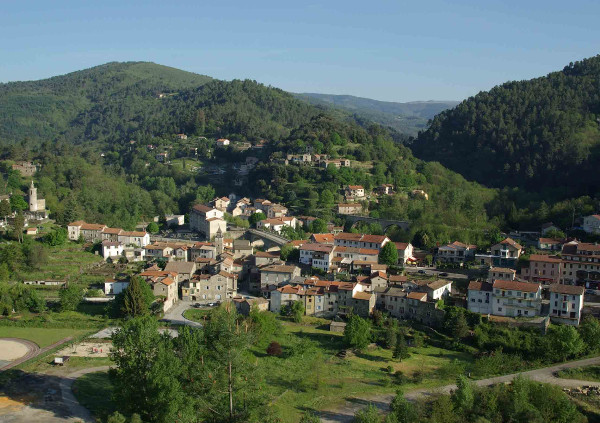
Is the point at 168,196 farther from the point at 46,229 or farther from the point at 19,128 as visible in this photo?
the point at 19,128

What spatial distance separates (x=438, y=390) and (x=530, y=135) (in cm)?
4616

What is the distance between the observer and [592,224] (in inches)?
1490

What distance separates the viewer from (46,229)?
3966 cm

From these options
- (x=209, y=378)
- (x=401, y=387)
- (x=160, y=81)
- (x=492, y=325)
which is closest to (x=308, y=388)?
(x=401, y=387)

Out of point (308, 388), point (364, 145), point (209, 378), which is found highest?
point (364, 145)

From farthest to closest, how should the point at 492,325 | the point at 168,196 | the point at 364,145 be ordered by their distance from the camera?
the point at 364,145, the point at 168,196, the point at 492,325

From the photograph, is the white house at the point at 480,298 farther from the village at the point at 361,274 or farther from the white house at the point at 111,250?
the white house at the point at 111,250

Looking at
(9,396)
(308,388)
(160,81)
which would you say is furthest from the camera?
(160,81)

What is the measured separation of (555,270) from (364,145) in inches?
1335

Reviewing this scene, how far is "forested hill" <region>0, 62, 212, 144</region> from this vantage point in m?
114

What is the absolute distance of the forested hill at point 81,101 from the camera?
114 m

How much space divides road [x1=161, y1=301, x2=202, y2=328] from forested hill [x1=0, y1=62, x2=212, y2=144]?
78026mm

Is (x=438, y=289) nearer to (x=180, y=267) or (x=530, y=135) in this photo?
(x=180, y=267)

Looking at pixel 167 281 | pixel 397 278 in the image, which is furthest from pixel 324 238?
pixel 167 281
